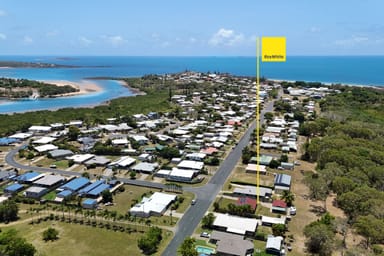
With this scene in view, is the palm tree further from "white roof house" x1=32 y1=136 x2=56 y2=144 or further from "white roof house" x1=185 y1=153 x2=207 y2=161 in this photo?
"white roof house" x1=32 y1=136 x2=56 y2=144

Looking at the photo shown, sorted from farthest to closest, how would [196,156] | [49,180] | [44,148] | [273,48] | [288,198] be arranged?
[44,148], [196,156], [49,180], [288,198], [273,48]

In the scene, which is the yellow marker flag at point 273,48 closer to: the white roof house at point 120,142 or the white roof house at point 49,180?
the white roof house at point 49,180

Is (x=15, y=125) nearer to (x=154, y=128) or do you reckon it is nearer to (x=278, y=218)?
(x=154, y=128)

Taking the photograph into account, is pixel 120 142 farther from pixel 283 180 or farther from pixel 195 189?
pixel 283 180

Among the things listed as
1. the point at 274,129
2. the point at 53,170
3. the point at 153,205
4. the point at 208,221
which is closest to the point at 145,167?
the point at 153,205

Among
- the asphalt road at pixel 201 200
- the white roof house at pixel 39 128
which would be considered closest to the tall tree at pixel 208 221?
the asphalt road at pixel 201 200

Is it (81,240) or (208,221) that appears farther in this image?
(208,221)
